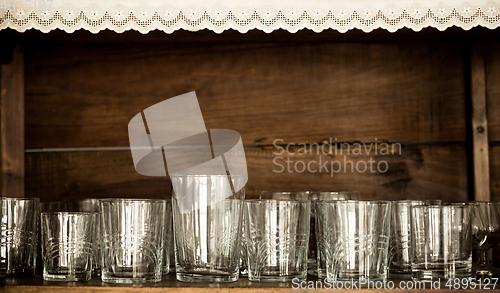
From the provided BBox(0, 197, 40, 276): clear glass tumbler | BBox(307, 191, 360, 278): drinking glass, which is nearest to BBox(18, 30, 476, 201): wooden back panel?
BBox(307, 191, 360, 278): drinking glass

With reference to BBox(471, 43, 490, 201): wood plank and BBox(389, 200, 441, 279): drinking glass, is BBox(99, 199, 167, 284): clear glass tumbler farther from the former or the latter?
BBox(471, 43, 490, 201): wood plank

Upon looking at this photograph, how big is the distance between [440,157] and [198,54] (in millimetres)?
615

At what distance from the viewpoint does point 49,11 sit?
85 cm

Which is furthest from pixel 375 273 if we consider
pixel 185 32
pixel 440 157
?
pixel 185 32

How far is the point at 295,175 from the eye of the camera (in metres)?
1.18

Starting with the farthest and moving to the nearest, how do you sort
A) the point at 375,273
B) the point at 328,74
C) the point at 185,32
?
the point at 328,74 → the point at 185,32 → the point at 375,273

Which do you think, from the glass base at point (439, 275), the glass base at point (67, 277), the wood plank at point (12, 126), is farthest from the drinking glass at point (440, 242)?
the wood plank at point (12, 126)

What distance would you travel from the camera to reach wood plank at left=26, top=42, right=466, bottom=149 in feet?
3.82

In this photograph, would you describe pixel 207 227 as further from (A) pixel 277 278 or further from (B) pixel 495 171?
(B) pixel 495 171

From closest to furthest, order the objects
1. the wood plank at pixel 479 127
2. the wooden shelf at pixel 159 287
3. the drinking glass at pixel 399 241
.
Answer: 1. the wooden shelf at pixel 159 287
2. the drinking glass at pixel 399 241
3. the wood plank at pixel 479 127

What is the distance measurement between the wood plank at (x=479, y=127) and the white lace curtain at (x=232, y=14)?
0.31m

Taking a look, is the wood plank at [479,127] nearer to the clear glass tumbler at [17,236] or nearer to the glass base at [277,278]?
the glass base at [277,278]

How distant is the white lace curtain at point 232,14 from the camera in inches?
33.1

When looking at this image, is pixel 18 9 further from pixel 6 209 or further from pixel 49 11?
pixel 6 209
